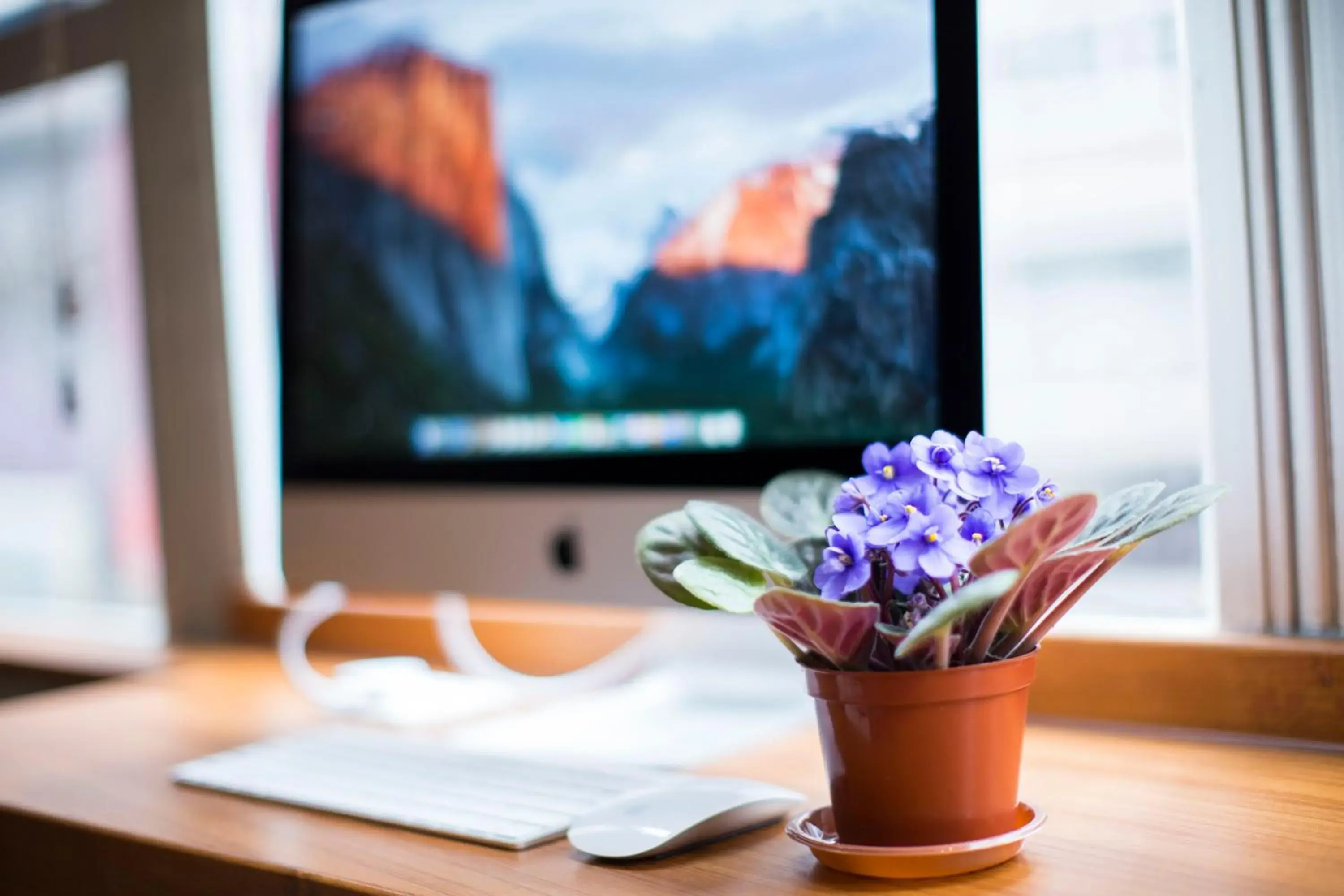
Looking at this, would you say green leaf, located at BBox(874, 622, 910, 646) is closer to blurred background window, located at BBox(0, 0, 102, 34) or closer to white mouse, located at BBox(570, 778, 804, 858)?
white mouse, located at BBox(570, 778, 804, 858)

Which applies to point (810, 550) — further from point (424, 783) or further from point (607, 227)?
point (607, 227)

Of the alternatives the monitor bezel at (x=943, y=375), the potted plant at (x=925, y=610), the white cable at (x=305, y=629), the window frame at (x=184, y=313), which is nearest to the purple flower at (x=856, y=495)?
the potted plant at (x=925, y=610)

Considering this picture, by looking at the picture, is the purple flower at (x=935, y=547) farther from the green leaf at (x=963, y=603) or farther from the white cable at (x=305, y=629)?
the white cable at (x=305, y=629)

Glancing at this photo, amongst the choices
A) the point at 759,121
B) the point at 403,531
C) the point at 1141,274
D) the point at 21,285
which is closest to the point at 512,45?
the point at 759,121

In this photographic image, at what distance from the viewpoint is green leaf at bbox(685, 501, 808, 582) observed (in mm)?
667

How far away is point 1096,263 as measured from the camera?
43.1 inches

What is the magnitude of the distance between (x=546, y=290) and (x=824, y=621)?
0.60 metres

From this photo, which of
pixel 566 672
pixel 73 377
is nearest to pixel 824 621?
pixel 566 672

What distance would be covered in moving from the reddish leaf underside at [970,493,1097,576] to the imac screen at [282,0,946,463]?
318 millimetres

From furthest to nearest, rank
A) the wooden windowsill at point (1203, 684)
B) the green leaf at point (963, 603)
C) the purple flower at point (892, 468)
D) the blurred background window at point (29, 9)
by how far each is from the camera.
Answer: the blurred background window at point (29, 9), the wooden windowsill at point (1203, 684), the purple flower at point (892, 468), the green leaf at point (963, 603)

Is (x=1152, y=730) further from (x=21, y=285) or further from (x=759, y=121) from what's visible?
(x=21, y=285)

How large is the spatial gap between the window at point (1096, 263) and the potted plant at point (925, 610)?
16.6 inches

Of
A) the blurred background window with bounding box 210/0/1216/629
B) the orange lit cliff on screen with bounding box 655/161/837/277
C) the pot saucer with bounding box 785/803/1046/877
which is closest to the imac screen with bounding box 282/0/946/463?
the orange lit cliff on screen with bounding box 655/161/837/277

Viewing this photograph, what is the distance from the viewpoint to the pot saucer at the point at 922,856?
63cm
